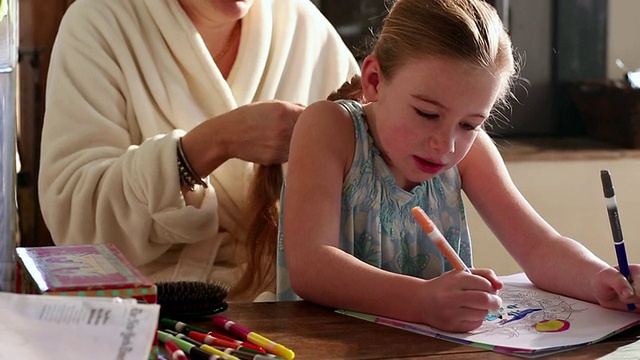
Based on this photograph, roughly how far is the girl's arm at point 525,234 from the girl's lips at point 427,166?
14 cm

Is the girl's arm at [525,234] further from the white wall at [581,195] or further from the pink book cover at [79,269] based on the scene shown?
the white wall at [581,195]

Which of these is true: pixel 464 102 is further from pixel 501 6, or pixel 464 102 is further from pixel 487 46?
pixel 501 6

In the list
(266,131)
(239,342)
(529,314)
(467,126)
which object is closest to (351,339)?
(239,342)

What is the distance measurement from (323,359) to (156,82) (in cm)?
84

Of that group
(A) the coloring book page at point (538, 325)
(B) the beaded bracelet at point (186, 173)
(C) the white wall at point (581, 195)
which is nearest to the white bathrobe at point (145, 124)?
(B) the beaded bracelet at point (186, 173)

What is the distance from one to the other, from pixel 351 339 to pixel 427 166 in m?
0.30

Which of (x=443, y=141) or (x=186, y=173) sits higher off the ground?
(x=443, y=141)

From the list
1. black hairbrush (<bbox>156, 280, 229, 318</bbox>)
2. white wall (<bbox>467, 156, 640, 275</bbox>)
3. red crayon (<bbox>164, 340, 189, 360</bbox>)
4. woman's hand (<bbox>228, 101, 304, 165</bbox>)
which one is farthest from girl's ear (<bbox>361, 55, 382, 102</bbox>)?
white wall (<bbox>467, 156, 640, 275</bbox>)

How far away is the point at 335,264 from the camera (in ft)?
3.47

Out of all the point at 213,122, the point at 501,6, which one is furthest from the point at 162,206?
the point at 501,6

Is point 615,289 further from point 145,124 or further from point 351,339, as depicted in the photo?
point 145,124

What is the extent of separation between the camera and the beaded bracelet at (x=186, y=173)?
1.45 metres

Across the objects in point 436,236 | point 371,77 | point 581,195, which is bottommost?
point 581,195

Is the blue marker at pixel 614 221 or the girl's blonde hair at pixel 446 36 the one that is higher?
the girl's blonde hair at pixel 446 36
